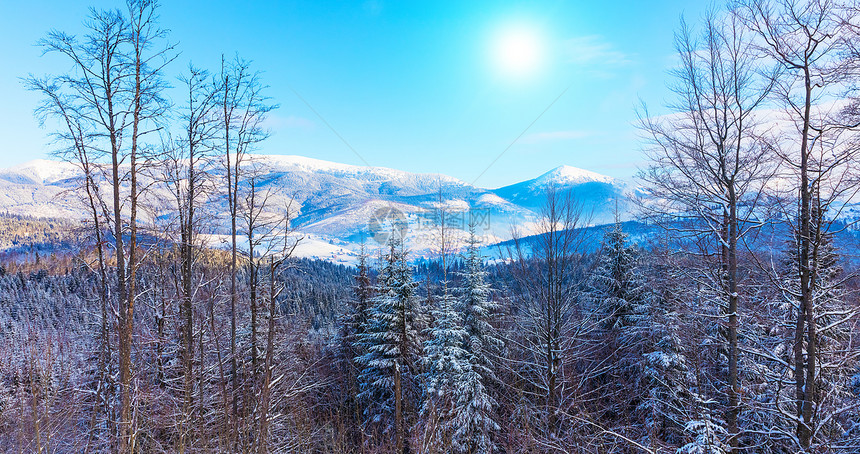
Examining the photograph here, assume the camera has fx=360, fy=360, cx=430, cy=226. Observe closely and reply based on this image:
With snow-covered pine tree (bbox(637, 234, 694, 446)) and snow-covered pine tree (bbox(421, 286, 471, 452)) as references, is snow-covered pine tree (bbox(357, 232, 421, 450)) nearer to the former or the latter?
snow-covered pine tree (bbox(421, 286, 471, 452))

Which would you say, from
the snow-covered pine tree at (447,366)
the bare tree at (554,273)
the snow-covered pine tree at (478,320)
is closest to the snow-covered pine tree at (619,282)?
the snow-covered pine tree at (478,320)

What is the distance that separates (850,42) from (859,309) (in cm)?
455

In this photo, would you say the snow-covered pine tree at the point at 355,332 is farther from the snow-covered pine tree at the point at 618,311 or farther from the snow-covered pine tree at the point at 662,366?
the snow-covered pine tree at the point at 662,366

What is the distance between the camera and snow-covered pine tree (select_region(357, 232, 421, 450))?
16.2 m

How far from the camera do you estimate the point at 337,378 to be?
75.8ft

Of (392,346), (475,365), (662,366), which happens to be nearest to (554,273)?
(475,365)

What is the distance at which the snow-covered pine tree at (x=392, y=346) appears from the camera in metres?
16.2

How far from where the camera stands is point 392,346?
16375 mm

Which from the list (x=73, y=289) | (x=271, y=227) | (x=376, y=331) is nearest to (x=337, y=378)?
(x=376, y=331)

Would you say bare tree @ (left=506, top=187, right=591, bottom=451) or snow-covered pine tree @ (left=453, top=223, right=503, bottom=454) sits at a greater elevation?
bare tree @ (left=506, top=187, right=591, bottom=451)

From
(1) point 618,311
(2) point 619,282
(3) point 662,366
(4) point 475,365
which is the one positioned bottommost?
(4) point 475,365

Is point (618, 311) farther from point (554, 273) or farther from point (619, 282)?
point (554, 273)

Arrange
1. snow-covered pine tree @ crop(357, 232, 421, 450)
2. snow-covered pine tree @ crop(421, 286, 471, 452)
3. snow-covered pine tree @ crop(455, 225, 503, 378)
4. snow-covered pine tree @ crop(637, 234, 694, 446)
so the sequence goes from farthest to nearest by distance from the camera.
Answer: snow-covered pine tree @ crop(357, 232, 421, 450)
snow-covered pine tree @ crop(455, 225, 503, 378)
snow-covered pine tree @ crop(421, 286, 471, 452)
snow-covered pine tree @ crop(637, 234, 694, 446)

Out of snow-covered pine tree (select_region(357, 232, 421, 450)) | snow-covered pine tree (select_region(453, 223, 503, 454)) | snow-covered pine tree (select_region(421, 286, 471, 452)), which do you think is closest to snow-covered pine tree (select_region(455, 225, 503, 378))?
snow-covered pine tree (select_region(453, 223, 503, 454))
